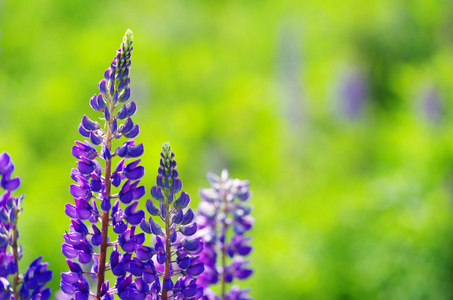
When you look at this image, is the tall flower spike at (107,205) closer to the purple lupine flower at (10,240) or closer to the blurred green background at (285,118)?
the purple lupine flower at (10,240)

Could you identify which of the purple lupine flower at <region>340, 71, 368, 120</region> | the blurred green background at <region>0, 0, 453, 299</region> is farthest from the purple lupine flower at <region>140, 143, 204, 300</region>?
the purple lupine flower at <region>340, 71, 368, 120</region>

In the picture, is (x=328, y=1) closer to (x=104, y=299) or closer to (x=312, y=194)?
(x=312, y=194)

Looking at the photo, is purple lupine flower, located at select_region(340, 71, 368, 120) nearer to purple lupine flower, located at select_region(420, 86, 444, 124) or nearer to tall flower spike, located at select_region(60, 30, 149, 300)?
purple lupine flower, located at select_region(420, 86, 444, 124)

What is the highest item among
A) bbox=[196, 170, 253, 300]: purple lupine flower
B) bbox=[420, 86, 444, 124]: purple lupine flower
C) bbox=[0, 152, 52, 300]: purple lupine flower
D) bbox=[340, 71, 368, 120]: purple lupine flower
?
bbox=[340, 71, 368, 120]: purple lupine flower

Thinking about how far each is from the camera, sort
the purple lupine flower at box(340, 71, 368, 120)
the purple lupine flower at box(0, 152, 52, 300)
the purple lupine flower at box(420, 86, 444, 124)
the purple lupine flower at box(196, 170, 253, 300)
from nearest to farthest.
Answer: the purple lupine flower at box(0, 152, 52, 300) < the purple lupine flower at box(196, 170, 253, 300) < the purple lupine flower at box(420, 86, 444, 124) < the purple lupine flower at box(340, 71, 368, 120)

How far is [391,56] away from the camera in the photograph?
18.3ft

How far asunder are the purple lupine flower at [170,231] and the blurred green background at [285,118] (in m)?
1.81

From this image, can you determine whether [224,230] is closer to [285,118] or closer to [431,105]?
[431,105]

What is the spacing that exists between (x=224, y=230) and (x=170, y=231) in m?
0.27

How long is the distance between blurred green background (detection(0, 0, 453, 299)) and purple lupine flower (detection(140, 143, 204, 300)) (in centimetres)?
181

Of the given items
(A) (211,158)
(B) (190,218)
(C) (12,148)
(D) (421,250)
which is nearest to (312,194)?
(A) (211,158)

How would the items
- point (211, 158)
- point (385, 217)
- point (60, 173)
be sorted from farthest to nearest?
point (211, 158) < point (60, 173) < point (385, 217)

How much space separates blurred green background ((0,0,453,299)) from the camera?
9.90ft

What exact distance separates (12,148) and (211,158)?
164 centimetres
